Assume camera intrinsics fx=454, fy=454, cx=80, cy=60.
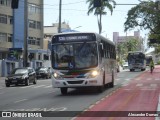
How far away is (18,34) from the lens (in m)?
73.4

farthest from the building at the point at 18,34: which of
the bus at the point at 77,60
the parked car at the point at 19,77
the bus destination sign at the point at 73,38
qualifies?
the bus at the point at 77,60

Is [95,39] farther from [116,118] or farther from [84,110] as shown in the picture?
[116,118]

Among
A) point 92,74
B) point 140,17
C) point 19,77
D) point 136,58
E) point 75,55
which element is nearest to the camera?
point 92,74

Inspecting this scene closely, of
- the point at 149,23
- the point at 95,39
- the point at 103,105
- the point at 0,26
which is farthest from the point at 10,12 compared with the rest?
the point at 103,105

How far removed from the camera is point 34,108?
16.8 m

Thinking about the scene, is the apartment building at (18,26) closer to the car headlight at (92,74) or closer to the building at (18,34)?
the building at (18,34)

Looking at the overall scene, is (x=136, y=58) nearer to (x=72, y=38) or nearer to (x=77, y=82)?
(x=72, y=38)

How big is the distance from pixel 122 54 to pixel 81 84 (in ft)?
444

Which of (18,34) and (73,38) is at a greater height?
(18,34)

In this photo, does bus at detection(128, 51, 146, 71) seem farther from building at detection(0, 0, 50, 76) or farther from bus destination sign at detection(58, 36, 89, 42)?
bus destination sign at detection(58, 36, 89, 42)

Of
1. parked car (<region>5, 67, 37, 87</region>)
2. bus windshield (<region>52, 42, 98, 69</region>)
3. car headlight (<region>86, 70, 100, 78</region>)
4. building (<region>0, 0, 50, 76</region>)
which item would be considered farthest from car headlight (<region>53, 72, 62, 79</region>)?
building (<region>0, 0, 50, 76</region>)

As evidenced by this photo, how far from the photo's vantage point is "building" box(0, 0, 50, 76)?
68000 mm

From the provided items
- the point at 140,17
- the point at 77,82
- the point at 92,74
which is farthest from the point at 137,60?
the point at 77,82

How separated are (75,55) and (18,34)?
50945 mm
